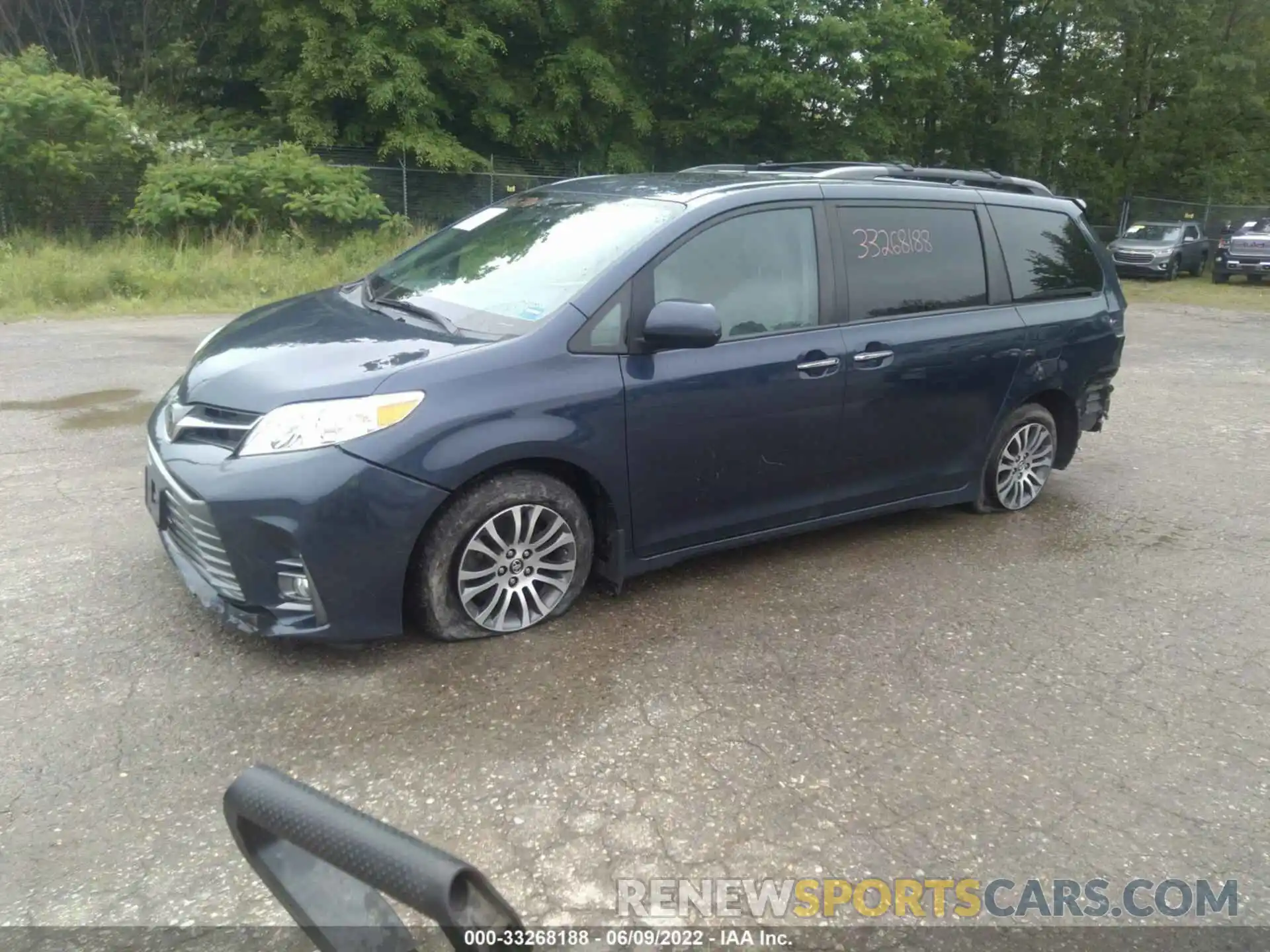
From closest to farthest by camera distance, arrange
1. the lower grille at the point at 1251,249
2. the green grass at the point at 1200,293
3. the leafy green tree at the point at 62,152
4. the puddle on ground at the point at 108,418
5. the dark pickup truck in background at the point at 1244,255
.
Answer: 1. the puddle on ground at the point at 108,418
2. the leafy green tree at the point at 62,152
3. the green grass at the point at 1200,293
4. the lower grille at the point at 1251,249
5. the dark pickup truck in background at the point at 1244,255

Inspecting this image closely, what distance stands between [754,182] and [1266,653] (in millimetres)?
2963

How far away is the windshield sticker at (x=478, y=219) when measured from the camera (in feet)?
16.5

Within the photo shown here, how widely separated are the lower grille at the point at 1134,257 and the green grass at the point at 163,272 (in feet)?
61.6

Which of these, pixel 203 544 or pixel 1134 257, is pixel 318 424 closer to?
pixel 203 544

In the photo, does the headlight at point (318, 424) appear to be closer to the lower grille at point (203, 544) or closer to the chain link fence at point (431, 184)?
the lower grille at point (203, 544)

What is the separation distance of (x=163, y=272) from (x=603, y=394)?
1179cm

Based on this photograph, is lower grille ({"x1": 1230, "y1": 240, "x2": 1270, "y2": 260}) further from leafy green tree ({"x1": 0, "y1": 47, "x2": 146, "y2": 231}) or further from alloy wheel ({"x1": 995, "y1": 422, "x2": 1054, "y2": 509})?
leafy green tree ({"x1": 0, "y1": 47, "x2": 146, "y2": 231})

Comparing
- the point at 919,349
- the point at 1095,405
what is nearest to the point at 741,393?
the point at 919,349

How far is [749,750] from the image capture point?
10.7ft

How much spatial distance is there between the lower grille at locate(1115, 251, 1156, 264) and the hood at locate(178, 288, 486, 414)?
25910 mm

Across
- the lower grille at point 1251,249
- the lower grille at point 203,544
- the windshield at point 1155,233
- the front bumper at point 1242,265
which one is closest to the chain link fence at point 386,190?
the lower grille at point 203,544

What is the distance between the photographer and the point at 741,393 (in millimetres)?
4254

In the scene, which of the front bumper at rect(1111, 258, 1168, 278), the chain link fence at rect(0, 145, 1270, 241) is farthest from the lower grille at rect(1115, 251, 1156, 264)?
the chain link fence at rect(0, 145, 1270, 241)

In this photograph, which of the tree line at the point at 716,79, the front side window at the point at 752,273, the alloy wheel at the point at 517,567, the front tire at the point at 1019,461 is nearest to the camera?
the alloy wheel at the point at 517,567
